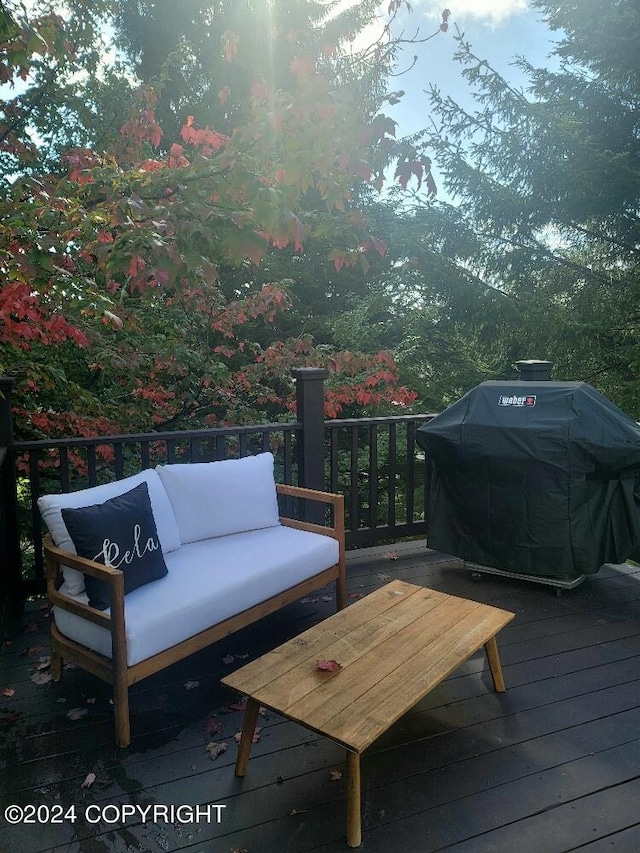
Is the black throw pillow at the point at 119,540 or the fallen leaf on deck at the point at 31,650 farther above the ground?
the black throw pillow at the point at 119,540

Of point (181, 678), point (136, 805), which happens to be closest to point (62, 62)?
point (181, 678)

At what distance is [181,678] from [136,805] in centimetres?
70

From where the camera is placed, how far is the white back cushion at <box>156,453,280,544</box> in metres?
2.88

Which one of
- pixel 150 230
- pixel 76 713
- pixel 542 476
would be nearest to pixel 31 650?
pixel 76 713

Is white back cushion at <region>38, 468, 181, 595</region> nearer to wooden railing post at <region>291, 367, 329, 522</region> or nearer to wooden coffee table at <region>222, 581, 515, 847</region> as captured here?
wooden coffee table at <region>222, 581, 515, 847</region>

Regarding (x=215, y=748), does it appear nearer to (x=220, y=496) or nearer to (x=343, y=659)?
(x=343, y=659)

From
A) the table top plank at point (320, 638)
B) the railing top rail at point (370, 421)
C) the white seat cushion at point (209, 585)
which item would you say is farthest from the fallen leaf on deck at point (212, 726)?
the railing top rail at point (370, 421)

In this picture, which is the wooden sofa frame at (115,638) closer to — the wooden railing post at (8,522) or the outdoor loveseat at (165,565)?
the outdoor loveseat at (165,565)

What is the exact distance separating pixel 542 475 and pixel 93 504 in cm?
221

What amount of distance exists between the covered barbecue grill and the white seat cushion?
92 centimetres

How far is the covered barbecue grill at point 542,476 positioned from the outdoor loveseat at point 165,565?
0.86 metres

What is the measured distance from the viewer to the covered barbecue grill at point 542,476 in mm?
3059

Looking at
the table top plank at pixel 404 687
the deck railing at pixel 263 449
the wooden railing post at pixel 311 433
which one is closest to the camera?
the table top plank at pixel 404 687

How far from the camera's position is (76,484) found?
5219mm
